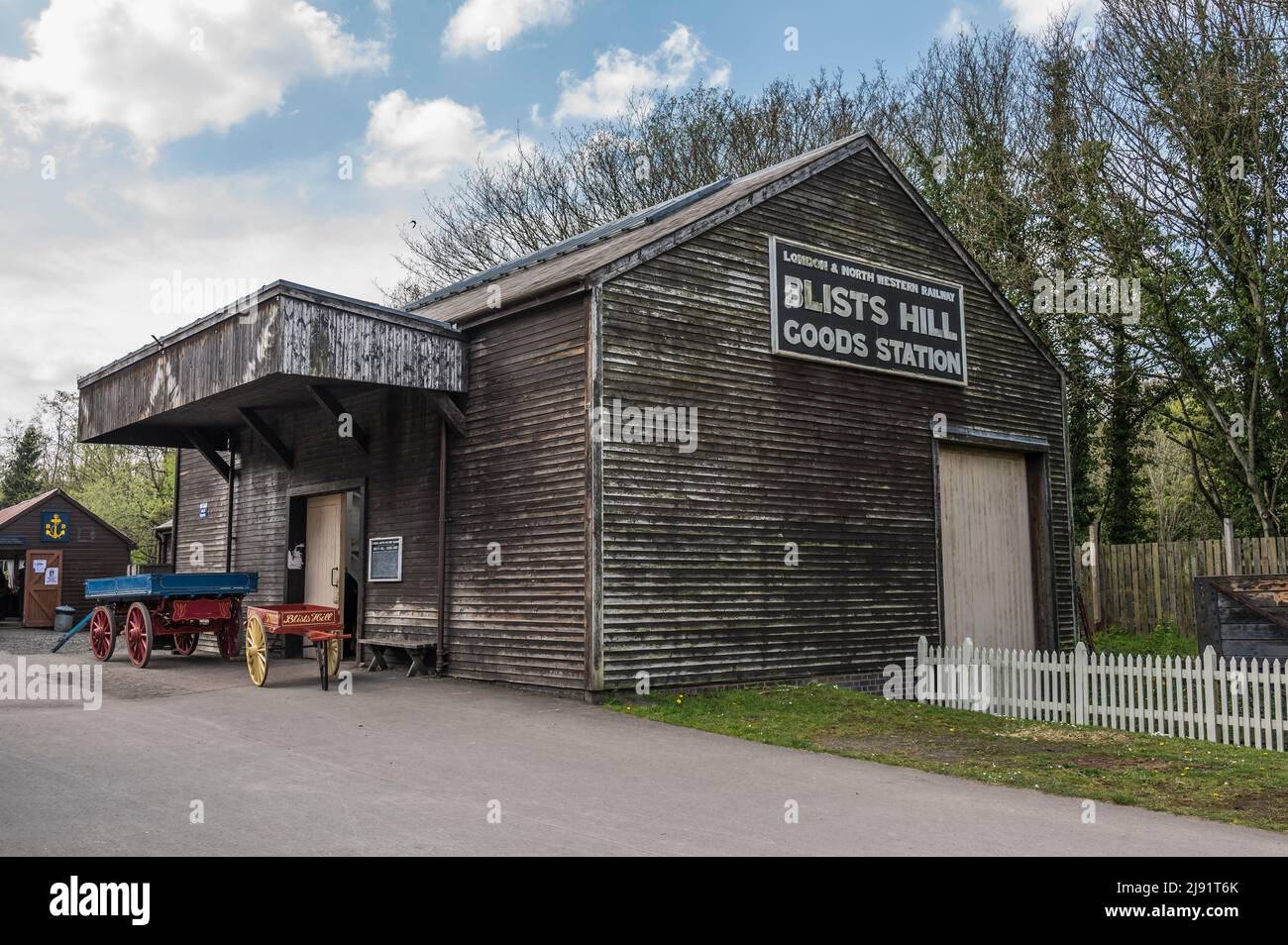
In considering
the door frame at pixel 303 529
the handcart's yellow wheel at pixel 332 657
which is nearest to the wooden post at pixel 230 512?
the door frame at pixel 303 529

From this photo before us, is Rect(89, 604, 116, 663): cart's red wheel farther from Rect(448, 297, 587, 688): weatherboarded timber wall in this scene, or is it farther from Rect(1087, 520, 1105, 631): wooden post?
Rect(1087, 520, 1105, 631): wooden post

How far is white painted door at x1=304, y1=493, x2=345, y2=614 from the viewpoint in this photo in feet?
56.3

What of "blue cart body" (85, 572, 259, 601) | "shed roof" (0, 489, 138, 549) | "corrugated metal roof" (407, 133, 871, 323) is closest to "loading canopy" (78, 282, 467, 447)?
"corrugated metal roof" (407, 133, 871, 323)

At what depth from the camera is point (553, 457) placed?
12.9m

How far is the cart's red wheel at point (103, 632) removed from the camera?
16.2 metres

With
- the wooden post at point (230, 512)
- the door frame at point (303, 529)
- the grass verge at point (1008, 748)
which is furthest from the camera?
the wooden post at point (230, 512)

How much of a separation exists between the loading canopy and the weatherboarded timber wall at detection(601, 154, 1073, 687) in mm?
2682

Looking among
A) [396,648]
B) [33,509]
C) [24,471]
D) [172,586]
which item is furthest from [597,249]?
[24,471]

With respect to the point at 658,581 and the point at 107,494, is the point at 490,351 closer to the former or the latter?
the point at 658,581

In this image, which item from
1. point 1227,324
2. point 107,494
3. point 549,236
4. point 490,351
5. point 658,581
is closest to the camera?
point 658,581

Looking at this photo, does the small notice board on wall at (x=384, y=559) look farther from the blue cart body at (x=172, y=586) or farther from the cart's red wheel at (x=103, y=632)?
the cart's red wheel at (x=103, y=632)

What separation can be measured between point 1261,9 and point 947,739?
1797 centimetres

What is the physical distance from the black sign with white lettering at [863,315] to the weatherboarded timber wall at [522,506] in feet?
11.0
